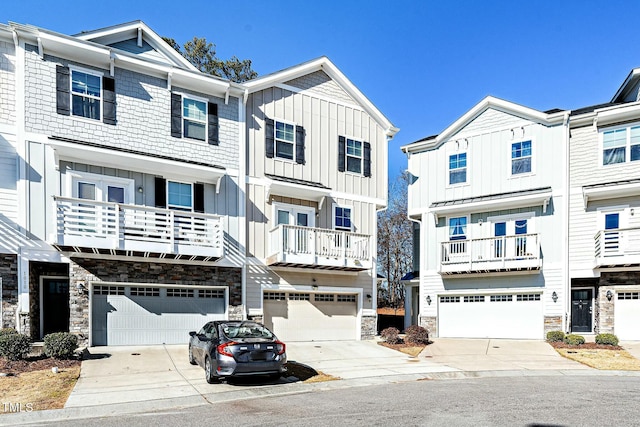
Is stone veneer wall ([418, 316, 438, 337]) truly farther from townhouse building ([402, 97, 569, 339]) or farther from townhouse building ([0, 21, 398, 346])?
townhouse building ([0, 21, 398, 346])

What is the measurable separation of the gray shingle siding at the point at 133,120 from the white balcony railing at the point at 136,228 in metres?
2.38

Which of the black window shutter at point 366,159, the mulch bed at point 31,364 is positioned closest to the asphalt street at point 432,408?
the mulch bed at point 31,364

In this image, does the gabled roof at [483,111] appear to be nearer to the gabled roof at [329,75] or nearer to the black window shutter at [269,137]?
the gabled roof at [329,75]

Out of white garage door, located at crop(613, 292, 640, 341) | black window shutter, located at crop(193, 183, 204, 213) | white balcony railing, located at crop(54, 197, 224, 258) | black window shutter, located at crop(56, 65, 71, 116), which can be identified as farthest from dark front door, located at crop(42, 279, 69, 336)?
white garage door, located at crop(613, 292, 640, 341)

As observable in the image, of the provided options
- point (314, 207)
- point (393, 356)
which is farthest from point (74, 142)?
point (393, 356)

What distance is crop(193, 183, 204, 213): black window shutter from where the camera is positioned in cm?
1683

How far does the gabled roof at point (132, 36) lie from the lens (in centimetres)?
1570

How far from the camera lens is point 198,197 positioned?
1692 centimetres

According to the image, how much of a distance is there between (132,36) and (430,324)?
17.2m

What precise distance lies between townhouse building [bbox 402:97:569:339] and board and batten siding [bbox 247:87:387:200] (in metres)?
2.93

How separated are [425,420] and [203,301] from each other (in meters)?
10.9

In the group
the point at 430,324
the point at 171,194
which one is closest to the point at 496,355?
the point at 430,324

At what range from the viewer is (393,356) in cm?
1583

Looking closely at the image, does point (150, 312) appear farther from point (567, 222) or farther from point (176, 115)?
point (567, 222)
